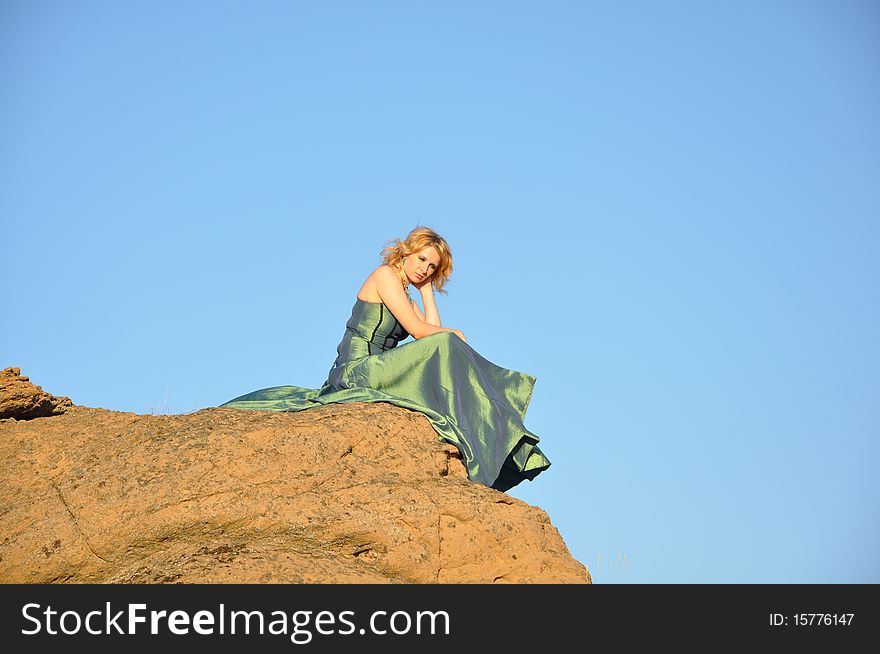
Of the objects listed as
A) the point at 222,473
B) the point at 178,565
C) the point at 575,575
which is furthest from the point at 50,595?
the point at 575,575

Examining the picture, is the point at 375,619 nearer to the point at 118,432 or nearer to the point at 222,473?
the point at 222,473

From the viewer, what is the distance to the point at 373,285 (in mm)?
11492

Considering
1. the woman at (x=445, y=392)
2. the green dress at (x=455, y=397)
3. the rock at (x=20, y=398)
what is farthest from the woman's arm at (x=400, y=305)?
the rock at (x=20, y=398)

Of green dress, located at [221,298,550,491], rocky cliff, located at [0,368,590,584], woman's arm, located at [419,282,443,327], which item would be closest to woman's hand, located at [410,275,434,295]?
woman's arm, located at [419,282,443,327]

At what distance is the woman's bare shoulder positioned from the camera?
11438 mm

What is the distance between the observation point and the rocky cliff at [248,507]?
343 inches

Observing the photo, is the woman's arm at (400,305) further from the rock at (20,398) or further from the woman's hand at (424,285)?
the rock at (20,398)

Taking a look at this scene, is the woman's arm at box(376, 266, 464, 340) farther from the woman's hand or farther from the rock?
the rock

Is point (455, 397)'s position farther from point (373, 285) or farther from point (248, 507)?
point (248, 507)

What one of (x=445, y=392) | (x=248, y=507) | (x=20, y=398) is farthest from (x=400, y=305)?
(x=20, y=398)

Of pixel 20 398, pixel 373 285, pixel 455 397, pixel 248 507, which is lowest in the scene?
pixel 248 507

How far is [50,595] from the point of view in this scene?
789cm

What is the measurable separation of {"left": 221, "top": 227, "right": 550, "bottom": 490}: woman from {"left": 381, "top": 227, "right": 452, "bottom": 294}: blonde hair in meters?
0.03

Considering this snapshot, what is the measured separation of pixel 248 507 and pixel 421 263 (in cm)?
336
